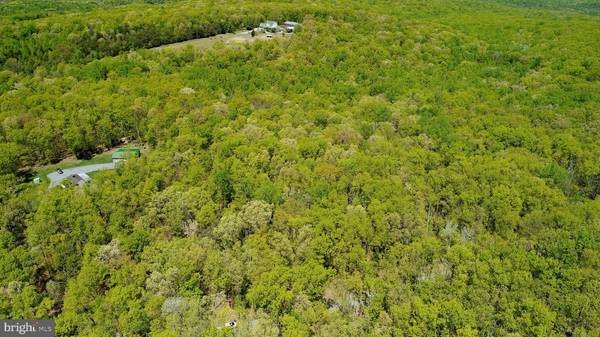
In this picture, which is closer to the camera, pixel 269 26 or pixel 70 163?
pixel 70 163

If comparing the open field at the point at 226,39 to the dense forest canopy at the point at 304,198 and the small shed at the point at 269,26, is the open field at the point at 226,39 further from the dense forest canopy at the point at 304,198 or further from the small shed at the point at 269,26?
the dense forest canopy at the point at 304,198

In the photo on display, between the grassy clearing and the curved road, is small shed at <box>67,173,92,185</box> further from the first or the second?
the grassy clearing

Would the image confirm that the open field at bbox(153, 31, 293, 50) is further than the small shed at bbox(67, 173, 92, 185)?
Yes

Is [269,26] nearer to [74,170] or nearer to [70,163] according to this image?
[70,163]

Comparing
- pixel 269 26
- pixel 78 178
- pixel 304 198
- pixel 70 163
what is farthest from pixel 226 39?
pixel 304 198

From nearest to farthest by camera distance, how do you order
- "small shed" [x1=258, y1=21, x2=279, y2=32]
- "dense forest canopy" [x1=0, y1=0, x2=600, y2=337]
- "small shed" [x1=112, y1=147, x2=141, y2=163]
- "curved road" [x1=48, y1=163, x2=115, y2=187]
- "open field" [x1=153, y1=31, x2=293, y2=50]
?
"dense forest canopy" [x1=0, y1=0, x2=600, y2=337] → "curved road" [x1=48, y1=163, x2=115, y2=187] → "small shed" [x1=112, y1=147, x2=141, y2=163] → "open field" [x1=153, y1=31, x2=293, y2=50] → "small shed" [x1=258, y1=21, x2=279, y2=32]


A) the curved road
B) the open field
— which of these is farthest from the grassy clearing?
the open field

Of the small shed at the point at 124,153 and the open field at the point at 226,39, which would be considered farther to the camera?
the open field at the point at 226,39

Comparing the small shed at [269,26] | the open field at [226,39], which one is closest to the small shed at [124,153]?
the open field at [226,39]

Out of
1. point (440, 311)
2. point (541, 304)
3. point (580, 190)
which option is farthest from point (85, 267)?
point (580, 190)
